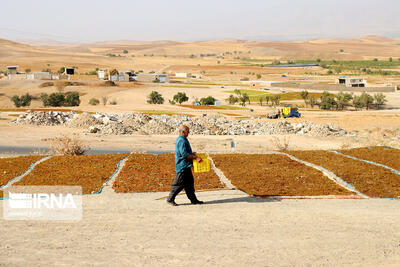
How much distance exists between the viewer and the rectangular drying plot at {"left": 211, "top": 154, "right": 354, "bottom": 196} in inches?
525

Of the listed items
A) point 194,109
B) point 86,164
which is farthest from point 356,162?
point 194,109

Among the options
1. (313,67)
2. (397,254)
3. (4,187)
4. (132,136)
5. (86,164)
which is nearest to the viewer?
(397,254)

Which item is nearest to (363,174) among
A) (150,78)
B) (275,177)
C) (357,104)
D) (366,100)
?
(275,177)

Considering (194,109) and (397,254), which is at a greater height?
(397,254)

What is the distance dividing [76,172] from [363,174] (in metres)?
10.5

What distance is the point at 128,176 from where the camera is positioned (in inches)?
592

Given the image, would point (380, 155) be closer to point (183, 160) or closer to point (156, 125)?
point (183, 160)

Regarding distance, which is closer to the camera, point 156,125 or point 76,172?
point 76,172

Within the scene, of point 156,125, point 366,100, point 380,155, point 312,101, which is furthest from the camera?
point 312,101

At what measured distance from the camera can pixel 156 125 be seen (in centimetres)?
3862

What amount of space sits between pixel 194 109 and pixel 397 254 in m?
58.0

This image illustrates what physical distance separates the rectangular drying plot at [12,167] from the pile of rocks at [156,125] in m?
18.1

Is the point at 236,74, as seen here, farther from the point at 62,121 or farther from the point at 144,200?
the point at 144,200

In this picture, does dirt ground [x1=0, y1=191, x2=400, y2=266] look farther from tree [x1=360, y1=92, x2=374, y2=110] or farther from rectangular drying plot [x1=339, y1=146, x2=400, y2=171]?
tree [x1=360, y1=92, x2=374, y2=110]
